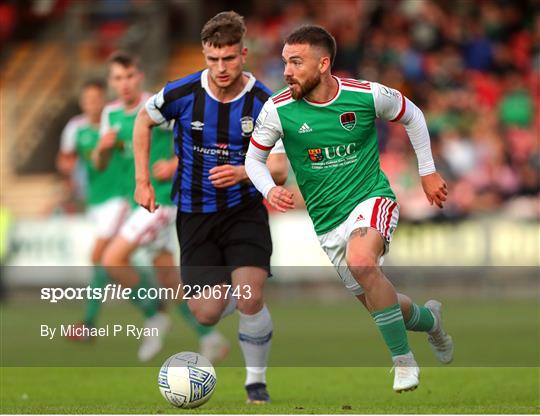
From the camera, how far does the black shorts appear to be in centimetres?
949

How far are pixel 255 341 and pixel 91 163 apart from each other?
16.4 feet

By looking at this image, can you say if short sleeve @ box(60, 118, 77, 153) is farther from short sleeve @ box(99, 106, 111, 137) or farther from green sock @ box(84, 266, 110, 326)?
green sock @ box(84, 266, 110, 326)

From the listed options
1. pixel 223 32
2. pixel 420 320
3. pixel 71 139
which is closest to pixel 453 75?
pixel 71 139

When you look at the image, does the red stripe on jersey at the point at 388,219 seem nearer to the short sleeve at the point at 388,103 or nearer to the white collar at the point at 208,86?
the short sleeve at the point at 388,103

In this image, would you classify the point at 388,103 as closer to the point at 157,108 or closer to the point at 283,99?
the point at 283,99

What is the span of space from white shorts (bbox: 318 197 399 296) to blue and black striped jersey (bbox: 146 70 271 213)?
964 millimetres

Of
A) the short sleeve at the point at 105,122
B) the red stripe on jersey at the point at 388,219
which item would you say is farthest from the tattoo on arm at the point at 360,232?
the short sleeve at the point at 105,122

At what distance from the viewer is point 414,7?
24438mm

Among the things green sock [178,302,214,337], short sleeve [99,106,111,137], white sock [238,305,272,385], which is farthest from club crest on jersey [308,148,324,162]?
short sleeve [99,106,111,137]

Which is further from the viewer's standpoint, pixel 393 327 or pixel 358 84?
pixel 358 84

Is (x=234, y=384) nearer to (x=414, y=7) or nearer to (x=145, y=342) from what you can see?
(x=145, y=342)

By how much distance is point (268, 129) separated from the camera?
8.66 metres

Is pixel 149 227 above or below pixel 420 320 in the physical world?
above

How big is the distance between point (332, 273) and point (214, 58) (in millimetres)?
10527
